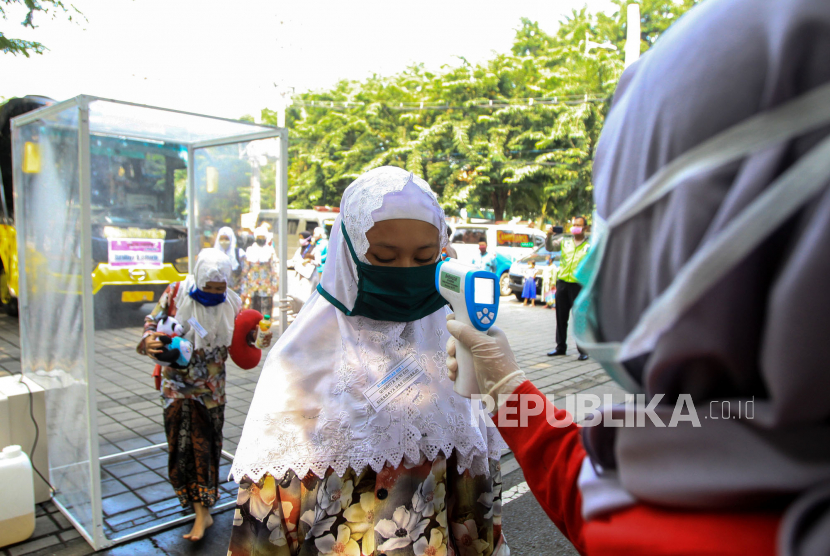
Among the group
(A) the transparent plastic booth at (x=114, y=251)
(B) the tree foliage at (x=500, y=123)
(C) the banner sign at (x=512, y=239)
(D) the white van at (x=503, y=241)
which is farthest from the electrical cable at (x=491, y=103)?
(A) the transparent plastic booth at (x=114, y=251)

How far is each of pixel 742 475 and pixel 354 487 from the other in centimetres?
122

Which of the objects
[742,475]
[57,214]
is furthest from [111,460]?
[742,475]

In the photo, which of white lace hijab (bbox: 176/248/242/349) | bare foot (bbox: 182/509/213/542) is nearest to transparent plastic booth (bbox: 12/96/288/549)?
bare foot (bbox: 182/509/213/542)

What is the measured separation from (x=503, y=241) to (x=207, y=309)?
13.0 m

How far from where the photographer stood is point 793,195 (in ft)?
1.65

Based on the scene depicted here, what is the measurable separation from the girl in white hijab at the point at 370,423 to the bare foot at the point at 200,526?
201 cm

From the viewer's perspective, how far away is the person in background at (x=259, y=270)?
4.48 m

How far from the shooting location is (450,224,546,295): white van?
1546 cm

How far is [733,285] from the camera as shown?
55 centimetres

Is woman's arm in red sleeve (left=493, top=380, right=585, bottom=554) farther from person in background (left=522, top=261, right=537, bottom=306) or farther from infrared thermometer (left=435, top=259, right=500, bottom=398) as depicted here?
person in background (left=522, top=261, right=537, bottom=306)

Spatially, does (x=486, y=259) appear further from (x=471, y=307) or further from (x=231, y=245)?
(x=471, y=307)

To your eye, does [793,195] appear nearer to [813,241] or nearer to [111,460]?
[813,241]

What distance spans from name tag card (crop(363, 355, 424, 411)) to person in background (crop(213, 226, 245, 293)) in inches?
120

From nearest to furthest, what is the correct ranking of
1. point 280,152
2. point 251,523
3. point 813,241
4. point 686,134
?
point 813,241 → point 686,134 → point 251,523 → point 280,152
